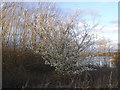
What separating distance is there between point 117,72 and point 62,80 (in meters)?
1.24

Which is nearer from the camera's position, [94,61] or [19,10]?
[94,61]

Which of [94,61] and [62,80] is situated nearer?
[62,80]

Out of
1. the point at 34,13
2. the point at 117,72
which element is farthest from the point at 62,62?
the point at 34,13

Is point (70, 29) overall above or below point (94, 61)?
above

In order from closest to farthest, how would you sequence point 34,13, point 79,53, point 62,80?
point 62,80
point 79,53
point 34,13

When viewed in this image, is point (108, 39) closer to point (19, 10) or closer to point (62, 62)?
point (62, 62)

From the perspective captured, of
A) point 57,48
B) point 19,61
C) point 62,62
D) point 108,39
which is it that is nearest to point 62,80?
point 62,62

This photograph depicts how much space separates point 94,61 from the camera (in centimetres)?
525

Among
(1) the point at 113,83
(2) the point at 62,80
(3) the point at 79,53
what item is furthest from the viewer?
(3) the point at 79,53

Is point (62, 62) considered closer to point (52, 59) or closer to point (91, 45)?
point (52, 59)

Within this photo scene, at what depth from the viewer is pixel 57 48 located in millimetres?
4902

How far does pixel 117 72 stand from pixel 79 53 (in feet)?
3.09

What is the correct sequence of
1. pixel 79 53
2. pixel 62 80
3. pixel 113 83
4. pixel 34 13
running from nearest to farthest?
pixel 113 83, pixel 62 80, pixel 79 53, pixel 34 13

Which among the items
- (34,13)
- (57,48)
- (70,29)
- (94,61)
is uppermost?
(34,13)
